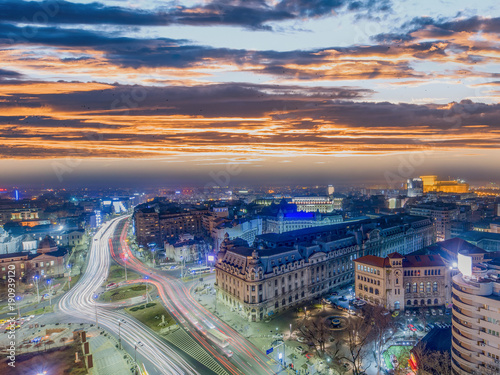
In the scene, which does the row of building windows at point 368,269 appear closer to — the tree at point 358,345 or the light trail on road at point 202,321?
the tree at point 358,345

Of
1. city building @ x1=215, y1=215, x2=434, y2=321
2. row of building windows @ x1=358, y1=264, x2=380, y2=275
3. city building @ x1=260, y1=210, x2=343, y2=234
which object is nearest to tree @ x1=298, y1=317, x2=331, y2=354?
city building @ x1=215, y1=215, x2=434, y2=321

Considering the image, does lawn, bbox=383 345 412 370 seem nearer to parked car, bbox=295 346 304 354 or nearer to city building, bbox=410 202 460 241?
parked car, bbox=295 346 304 354

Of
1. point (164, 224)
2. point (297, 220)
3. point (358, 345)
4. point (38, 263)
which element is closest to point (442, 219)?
point (297, 220)

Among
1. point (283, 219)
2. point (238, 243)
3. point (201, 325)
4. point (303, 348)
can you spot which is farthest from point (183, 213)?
point (303, 348)

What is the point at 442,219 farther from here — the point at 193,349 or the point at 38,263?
the point at 38,263

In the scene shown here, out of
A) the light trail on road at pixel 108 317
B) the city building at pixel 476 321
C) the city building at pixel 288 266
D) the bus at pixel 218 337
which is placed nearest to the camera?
the city building at pixel 476 321

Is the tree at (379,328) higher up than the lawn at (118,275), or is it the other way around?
the tree at (379,328)

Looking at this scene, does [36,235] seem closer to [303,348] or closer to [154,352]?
[154,352]

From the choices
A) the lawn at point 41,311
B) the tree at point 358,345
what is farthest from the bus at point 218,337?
the lawn at point 41,311
